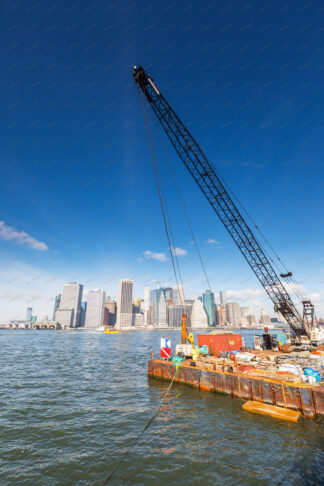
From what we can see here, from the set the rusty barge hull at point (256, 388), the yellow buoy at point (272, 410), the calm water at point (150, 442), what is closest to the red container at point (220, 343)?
the rusty barge hull at point (256, 388)

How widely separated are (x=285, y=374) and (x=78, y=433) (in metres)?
18.2

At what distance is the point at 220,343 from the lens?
126ft

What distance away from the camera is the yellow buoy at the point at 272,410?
1702 cm

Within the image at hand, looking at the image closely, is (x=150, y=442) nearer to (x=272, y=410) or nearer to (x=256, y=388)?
(x=272, y=410)

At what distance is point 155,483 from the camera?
10.6 m

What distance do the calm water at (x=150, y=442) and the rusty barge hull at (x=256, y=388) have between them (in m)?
1.16

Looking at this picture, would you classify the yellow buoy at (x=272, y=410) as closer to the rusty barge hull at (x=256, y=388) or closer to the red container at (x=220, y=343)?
the rusty barge hull at (x=256, y=388)

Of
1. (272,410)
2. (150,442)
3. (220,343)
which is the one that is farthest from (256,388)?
(220,343)

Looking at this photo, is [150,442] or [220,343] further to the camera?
[220,343]

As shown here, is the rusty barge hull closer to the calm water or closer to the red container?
the calm water

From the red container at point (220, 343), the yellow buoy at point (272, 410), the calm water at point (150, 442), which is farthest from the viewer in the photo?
the red container at point (220, 343)

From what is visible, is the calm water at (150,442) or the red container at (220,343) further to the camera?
the red container at (220,343)

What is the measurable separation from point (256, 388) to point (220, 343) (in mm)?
18197

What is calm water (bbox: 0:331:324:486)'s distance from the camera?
11.1 m
